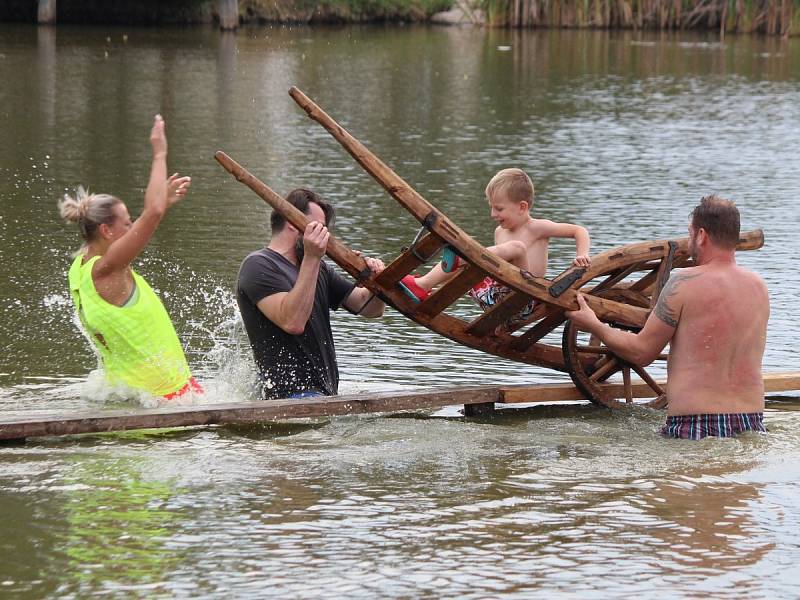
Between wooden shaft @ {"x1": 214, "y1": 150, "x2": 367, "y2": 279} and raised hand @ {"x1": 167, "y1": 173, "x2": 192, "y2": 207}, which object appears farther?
raised hand @ {"x1": 167, "y1": 173, "x2": 192, "y2": 207}

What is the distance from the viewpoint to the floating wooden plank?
662 cm

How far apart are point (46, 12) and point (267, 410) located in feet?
120

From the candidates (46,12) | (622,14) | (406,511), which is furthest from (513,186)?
(622,14)

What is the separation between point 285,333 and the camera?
283 inches

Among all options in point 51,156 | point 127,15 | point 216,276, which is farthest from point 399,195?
point 127,15

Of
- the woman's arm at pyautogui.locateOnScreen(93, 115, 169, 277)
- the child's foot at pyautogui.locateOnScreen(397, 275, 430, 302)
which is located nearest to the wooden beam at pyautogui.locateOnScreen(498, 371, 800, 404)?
the child's foot at pyautogui.locateOnScreen(397, 275, 430, 302)

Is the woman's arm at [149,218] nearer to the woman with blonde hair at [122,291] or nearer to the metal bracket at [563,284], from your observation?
the woman with blonde hair at [122,291]

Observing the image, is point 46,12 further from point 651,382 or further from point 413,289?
point 651,382

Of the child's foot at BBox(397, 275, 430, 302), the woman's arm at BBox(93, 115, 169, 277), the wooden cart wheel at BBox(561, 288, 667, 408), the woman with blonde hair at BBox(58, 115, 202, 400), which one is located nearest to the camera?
the woman's arm at BBox(93, 115, 169, 277)

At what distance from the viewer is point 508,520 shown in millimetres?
5707

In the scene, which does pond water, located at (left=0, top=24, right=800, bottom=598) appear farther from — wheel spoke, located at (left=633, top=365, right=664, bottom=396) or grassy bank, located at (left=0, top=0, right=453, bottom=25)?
grassy bank, located at (left=0, top=0, right=453, bottom=25)

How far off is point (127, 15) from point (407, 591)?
4222cm

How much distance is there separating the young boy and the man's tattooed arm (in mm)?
809

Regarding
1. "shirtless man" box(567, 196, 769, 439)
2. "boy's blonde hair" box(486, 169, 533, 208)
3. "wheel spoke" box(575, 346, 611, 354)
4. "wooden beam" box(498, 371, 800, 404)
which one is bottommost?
"wooden beam" box(498, 371, 800, 404)
